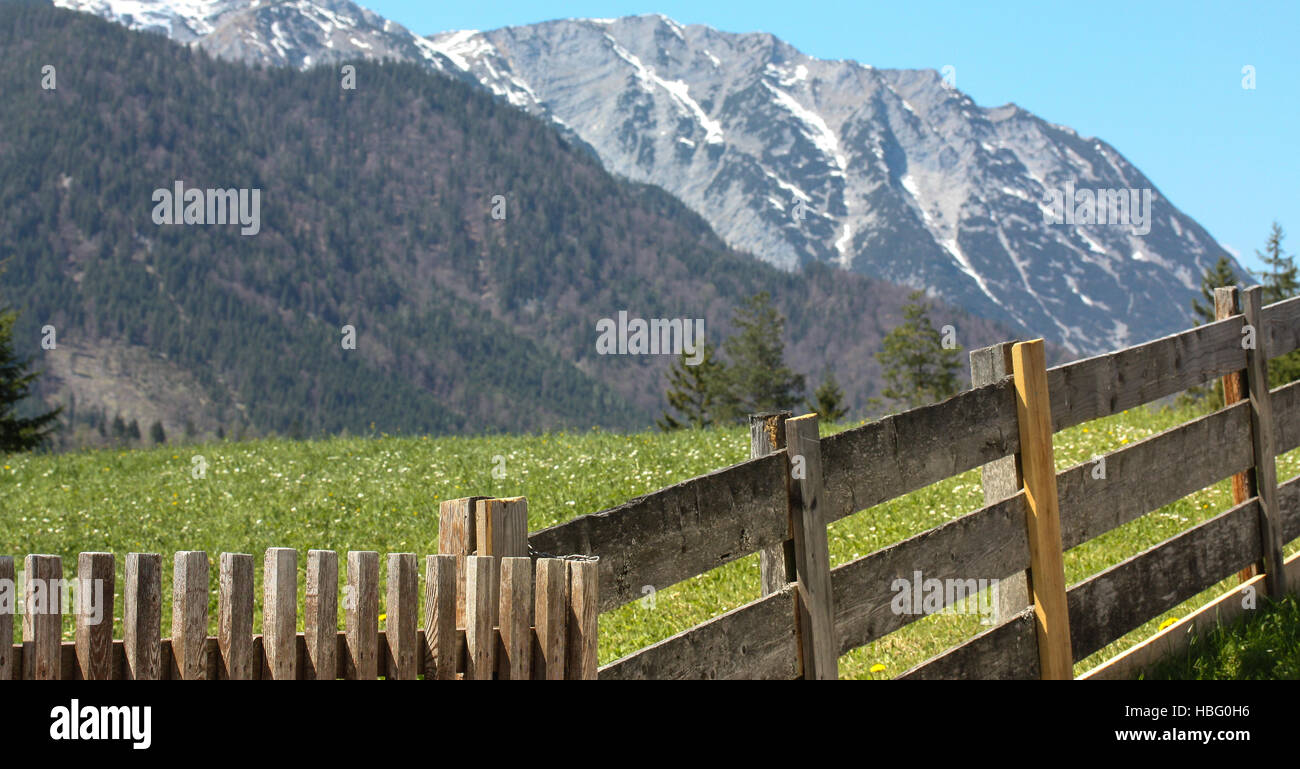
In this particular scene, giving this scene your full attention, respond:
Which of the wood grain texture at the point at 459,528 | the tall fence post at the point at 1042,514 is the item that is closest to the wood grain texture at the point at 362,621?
the wood grain texture at the point at 459,528

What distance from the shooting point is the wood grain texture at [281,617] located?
114 inches

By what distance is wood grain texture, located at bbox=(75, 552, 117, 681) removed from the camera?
2740 mm

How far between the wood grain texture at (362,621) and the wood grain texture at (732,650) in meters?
0.83

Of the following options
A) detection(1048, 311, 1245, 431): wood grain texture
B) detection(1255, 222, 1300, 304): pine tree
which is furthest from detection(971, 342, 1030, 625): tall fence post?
detection(1255, 222, 1300, 304): pine tree

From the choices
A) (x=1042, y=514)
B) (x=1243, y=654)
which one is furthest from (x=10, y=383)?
(x=1243, y=654)

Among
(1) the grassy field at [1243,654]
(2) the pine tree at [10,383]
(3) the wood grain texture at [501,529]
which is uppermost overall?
(2) the pine tree at [10,383]

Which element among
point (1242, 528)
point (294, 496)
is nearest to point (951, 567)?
point (1242, 528)

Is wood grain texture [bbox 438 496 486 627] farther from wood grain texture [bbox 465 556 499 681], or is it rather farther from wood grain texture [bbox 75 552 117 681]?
wood grain texture [bbox 75 552 117 681]

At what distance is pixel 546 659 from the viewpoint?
3.16 m

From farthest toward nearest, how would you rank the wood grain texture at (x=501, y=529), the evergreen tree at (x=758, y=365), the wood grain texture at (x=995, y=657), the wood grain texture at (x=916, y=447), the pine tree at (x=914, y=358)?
the evergreen tree at (x=758, y=365), the pine tree at (x=914, y=358), the wood grain texture at (x=995, y=657), the wood grain texture at (x=916, y=447), the wood grain texture at (x=501, y=529)

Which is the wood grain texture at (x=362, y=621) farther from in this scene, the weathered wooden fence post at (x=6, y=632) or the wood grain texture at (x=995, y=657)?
the wood grain texture at (x=995, y=657)
